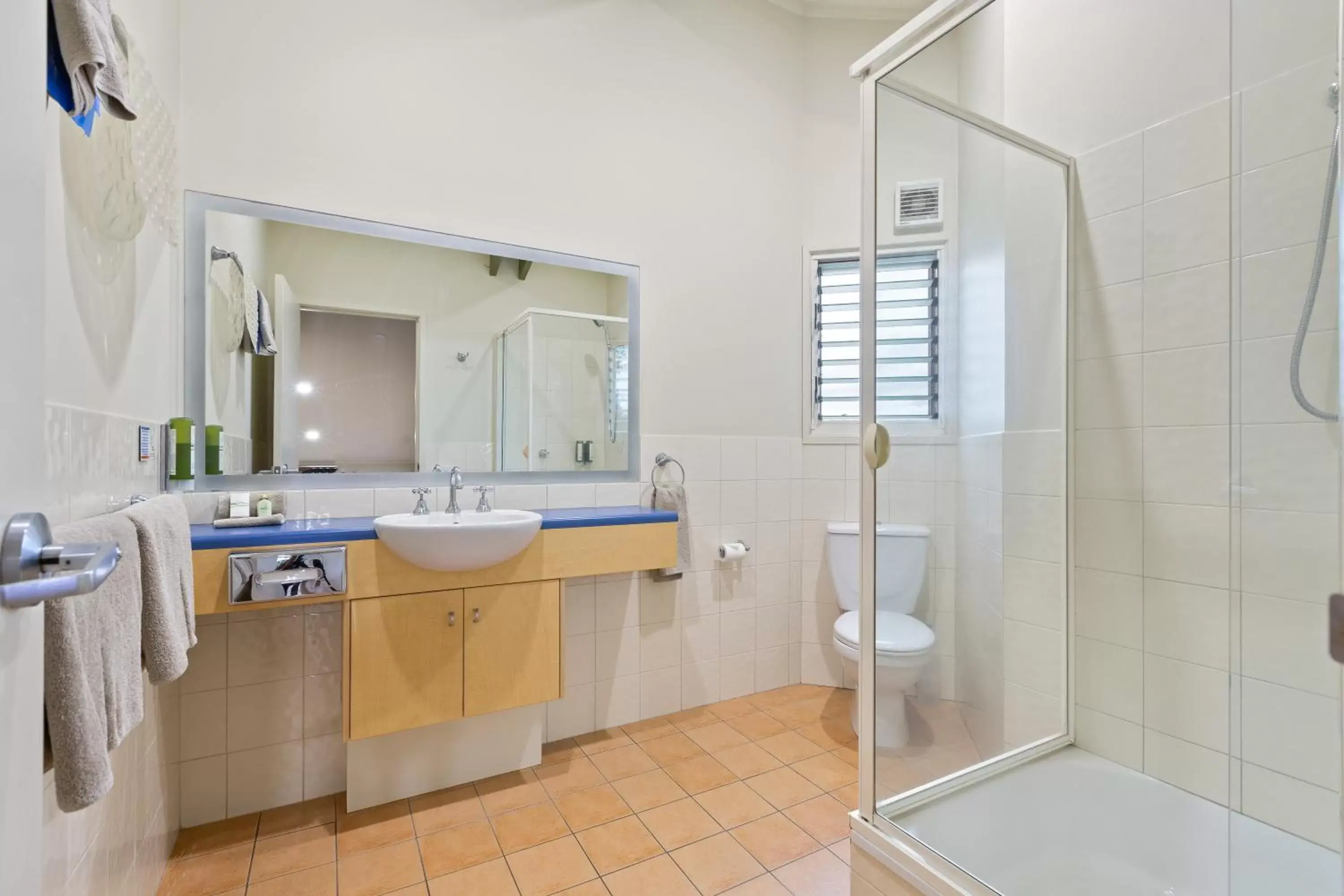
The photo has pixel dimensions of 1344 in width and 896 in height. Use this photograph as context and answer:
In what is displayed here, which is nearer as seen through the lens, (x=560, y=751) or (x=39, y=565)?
Result: (x=39, y=565)

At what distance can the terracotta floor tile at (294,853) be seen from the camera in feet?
5.24

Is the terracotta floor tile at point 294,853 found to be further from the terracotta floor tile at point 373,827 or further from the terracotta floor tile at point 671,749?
the terracotta floor tile at point 671,749

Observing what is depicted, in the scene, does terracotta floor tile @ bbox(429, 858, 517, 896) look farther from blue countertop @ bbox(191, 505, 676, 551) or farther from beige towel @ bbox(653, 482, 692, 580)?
beige towel @ bbox(653, 482, 692, 580)

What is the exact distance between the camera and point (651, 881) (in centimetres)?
156

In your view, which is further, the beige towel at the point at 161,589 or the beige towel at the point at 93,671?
the beige towel at the point at 161,589

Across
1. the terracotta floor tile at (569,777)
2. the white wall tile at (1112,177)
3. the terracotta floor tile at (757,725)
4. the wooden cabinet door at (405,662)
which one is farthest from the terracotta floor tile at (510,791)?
the white wall tile at (1112,177)

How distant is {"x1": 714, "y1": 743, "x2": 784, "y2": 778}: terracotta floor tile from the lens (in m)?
2.10

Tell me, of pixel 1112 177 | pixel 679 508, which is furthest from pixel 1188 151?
pixel 679 508

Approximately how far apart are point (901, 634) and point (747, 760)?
3.21 ft

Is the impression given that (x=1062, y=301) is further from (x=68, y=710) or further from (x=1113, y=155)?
(x=68, y=710)

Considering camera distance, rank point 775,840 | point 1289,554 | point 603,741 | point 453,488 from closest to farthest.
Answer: point 1289,554, point 775,840, point 453,488, point 603,741

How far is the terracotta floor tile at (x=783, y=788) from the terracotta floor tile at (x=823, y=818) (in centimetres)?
2

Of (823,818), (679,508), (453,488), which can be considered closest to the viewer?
(823,818)

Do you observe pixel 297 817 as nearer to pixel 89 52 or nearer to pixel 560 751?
pixel 560 751
